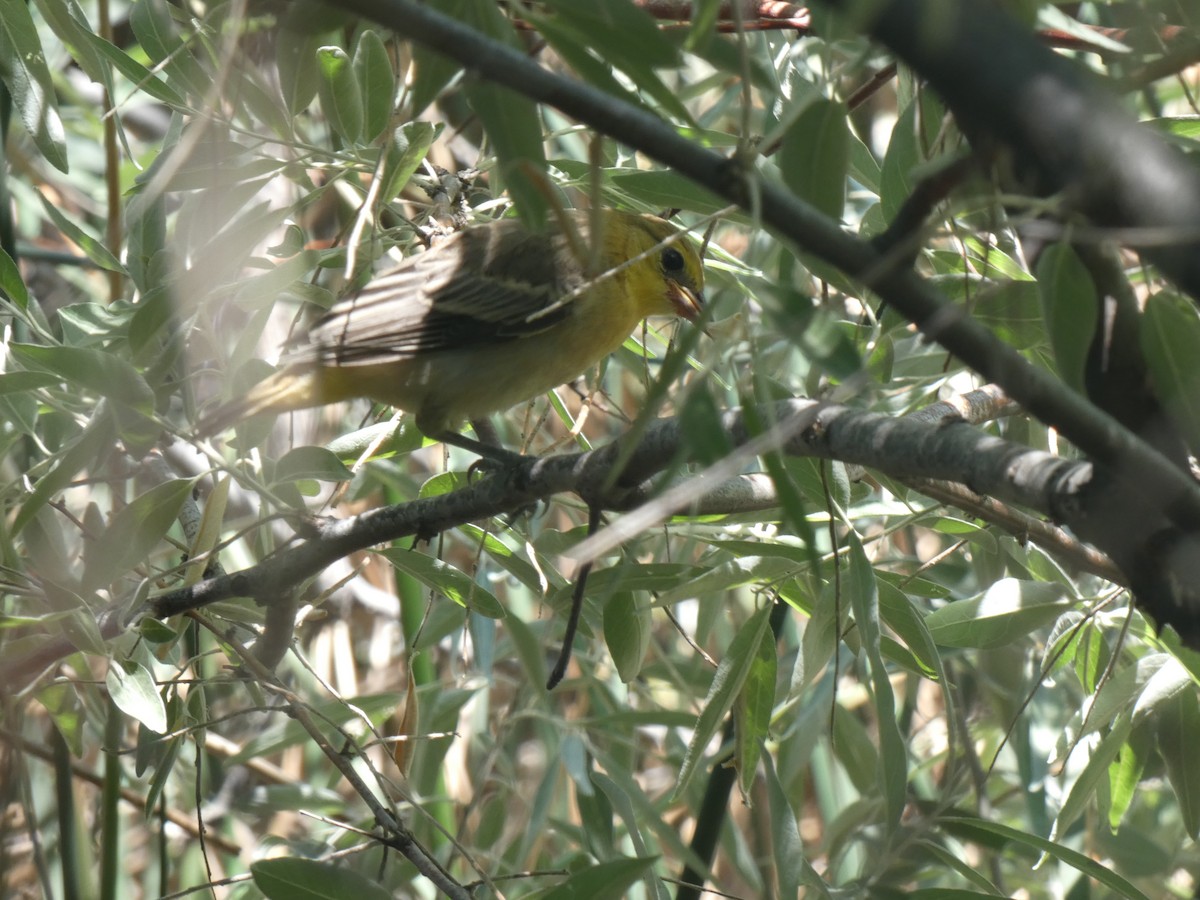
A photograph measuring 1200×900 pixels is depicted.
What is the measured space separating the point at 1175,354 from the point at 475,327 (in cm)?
190

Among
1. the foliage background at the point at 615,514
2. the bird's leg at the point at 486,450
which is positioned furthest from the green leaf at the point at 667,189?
the bird's leg at the point at 486,450

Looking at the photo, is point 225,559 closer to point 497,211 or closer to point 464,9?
point 497,211

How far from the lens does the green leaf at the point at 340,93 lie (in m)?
1.78

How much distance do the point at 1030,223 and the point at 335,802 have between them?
209cm

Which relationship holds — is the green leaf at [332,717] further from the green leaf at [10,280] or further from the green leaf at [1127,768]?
the green leaf at [1127,768]

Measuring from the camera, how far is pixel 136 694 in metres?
1.58

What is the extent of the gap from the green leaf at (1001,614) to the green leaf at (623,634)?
0.39m

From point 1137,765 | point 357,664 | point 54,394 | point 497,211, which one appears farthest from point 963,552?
point 357,664

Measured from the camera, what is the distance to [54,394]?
1896 mm

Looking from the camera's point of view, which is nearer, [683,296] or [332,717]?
[332,717]

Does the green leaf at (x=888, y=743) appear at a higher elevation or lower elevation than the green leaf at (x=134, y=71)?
lower

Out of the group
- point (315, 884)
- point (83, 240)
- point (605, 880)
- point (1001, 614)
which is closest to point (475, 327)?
point (83, 240)

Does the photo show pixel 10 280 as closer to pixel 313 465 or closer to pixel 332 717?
pixel 313 465

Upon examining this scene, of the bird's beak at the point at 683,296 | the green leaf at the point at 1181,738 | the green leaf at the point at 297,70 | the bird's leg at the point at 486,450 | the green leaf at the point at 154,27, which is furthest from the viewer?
the bird's beak at the point at 683,296
